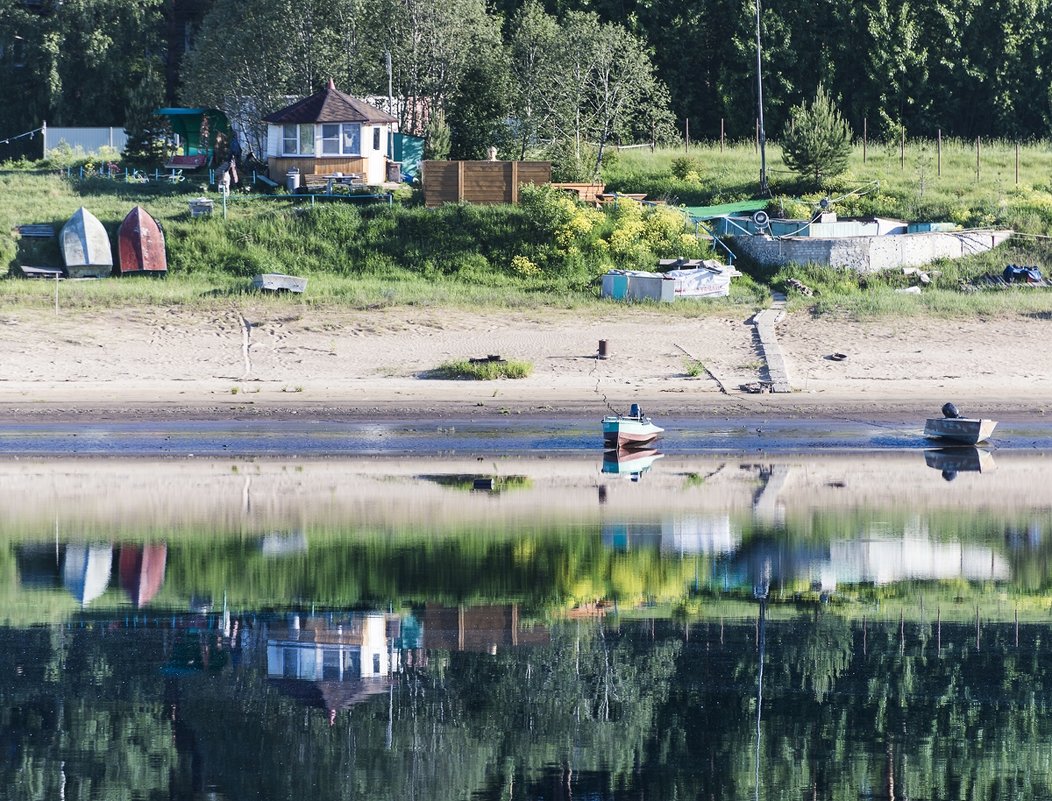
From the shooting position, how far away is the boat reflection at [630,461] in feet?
79.7

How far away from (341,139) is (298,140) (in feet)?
3.88

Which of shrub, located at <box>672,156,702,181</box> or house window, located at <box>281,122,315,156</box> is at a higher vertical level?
house window, located at <box>281,122,315,156</box>

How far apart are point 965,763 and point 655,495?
33.6ft

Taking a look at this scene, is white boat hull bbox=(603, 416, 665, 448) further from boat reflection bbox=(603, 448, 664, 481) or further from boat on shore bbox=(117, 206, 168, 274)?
boat on shore bbox=(117, 206, 168, 274)

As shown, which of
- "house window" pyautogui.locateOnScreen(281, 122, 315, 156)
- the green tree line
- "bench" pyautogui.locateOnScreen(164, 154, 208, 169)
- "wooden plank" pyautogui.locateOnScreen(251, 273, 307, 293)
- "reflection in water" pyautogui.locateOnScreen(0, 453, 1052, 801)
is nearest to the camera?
"reflection in water" pyautogui.locateOnScreen(0, 453, 1052, 801)

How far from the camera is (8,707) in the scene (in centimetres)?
1351

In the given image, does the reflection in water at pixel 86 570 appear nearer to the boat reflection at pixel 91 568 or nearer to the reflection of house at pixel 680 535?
the boat reflection at pixel 91 568

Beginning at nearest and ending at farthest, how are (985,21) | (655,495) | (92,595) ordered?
(92,595) → (655,495) → (985,21)

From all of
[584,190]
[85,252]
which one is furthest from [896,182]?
[85,252]

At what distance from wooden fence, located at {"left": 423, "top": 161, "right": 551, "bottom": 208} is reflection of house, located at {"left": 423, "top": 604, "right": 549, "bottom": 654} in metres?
24.4

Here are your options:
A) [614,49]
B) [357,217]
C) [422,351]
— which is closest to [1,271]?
[357,217]

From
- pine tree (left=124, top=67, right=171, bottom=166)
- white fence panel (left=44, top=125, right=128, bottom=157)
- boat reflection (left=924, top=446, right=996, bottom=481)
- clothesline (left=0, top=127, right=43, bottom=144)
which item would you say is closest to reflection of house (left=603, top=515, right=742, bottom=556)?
boat reflection (left=924, top=446, right=996, bottom=481)

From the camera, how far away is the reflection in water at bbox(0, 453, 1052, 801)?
1235cm

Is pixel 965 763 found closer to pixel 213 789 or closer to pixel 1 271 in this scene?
pixel 213 789
